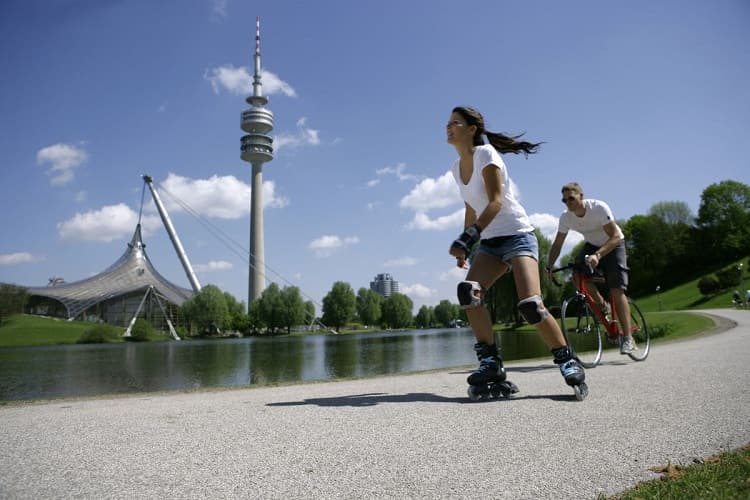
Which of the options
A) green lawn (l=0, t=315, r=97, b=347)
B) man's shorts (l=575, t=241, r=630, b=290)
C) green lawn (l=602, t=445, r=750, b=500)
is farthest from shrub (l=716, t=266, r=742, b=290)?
green lawn (l=0, t=315, r=97, b=347)

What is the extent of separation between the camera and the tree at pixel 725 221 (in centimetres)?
5897

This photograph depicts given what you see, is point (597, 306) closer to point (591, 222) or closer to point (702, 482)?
point (591, 222)

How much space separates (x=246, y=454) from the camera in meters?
2.55

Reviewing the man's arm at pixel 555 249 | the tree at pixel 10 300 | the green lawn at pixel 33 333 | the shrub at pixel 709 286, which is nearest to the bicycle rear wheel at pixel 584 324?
the man's arm at pixel 555 249

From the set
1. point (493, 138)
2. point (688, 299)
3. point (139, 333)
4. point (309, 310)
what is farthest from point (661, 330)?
point (309, 310)

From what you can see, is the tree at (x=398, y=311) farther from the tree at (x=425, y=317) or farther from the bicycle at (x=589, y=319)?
the bicycle at (x=589, y=319)

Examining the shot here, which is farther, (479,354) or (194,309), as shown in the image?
(194,309)

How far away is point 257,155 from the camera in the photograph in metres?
133

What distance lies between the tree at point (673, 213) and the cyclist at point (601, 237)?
73498 mm

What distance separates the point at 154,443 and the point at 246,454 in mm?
710

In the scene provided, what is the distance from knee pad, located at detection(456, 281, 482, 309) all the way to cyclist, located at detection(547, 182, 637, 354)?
2.67 meters

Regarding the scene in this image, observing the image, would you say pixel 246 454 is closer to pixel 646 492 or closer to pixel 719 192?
pixel 646 492

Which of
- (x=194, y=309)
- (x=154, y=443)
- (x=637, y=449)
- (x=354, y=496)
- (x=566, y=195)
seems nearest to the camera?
(x=354, y=496)

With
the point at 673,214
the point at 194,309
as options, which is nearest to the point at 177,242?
the point at 194,309
